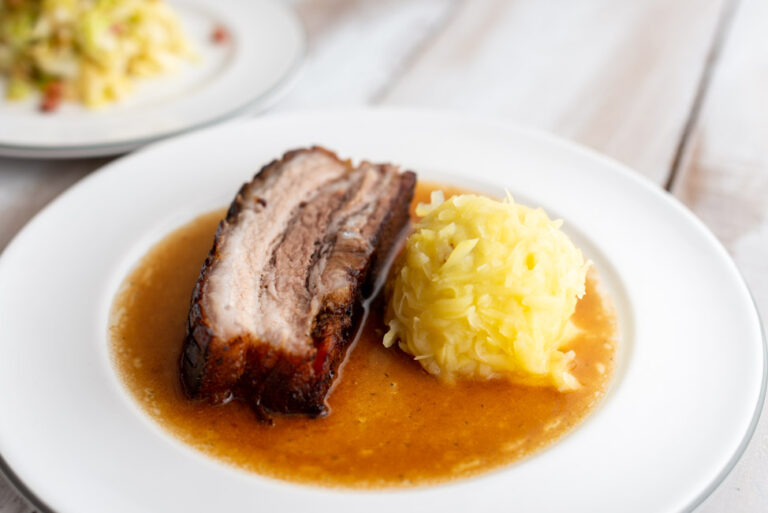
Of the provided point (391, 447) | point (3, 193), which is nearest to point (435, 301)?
point (391, 447)

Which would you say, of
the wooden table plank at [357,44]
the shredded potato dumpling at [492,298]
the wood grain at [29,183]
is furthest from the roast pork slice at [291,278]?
the wooden table plank at [357,44]

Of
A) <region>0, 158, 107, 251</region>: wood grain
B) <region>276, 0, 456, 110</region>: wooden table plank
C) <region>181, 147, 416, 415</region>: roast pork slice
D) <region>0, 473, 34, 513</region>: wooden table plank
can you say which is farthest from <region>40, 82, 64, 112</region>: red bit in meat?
<region>0, 473, 34, 513</region>: wooden table plank

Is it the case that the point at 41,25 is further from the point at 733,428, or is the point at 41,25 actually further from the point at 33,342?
the point at 733,428

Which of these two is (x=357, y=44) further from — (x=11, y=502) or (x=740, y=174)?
(x=11, y=502)

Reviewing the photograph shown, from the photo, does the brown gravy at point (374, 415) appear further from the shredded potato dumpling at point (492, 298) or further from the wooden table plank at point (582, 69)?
the wooden table plank at point (582, 69)

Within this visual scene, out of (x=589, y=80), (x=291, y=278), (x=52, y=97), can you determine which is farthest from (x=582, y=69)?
(x=52, y=97)
